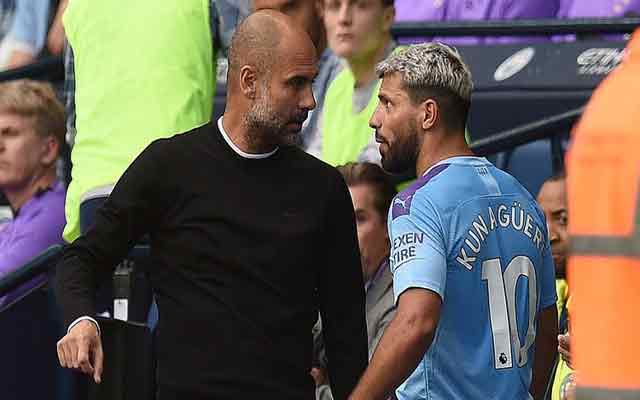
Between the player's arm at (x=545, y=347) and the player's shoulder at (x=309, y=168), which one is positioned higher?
the player's shoulder at (x=309, y=168)

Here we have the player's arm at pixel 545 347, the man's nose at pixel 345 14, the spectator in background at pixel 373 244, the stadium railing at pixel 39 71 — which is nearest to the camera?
the player's arm at pixel 545 347

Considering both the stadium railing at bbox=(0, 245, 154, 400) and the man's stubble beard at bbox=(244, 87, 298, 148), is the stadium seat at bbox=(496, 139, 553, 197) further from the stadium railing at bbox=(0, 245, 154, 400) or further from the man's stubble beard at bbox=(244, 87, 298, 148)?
the man's stubble beard at bbox=(244, 87, 298, 148)

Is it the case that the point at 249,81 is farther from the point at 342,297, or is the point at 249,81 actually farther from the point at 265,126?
the point at 342,297

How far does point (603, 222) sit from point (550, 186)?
3890 mm

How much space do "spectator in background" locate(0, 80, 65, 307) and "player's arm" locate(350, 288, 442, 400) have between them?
2.93 metres

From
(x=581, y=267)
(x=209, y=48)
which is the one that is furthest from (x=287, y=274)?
(x=581, y=267)

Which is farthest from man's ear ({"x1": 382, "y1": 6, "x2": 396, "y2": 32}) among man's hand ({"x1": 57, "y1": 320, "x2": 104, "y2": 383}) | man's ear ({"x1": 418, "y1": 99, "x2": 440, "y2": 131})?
man's hand ({"x1": 57, "y1": 320, "x2": 104, "y2": 383})

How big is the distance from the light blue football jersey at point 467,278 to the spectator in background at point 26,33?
439 centimetres

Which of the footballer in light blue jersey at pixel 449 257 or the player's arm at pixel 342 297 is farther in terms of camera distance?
the player's arm at pixel 342 297

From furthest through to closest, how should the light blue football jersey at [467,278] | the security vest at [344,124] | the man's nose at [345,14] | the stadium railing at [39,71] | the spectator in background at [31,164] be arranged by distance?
the stadium railing at [39,71], the man's nose at [345,14], the spectator in background at [31,164], the security vest at [344,124], the light blue football jersey at [467,278]

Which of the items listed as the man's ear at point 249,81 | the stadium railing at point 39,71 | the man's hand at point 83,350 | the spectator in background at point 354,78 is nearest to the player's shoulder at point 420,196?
the man's ear at point 249,81

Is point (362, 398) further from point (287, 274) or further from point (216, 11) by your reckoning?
point (216, 11)

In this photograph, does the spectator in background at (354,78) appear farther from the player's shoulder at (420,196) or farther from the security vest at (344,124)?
the player's shoulder at (420,196)

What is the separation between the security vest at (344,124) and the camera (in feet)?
23.0
